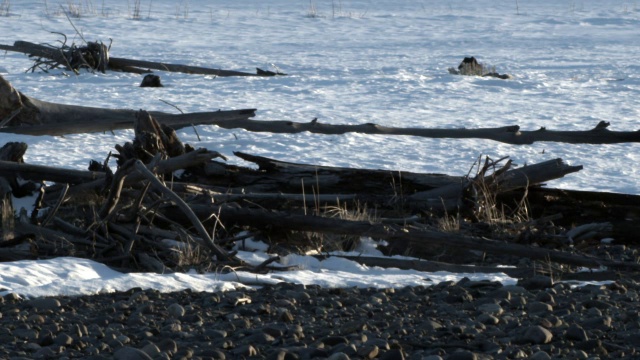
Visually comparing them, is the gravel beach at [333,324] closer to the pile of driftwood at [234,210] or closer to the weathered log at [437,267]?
the weathered log at [437,267]

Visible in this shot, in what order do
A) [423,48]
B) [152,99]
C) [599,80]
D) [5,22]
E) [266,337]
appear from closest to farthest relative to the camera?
[266,337] < [152,99] < [599,80] < [423,48] < [5,22]

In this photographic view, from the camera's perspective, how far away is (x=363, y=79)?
15.5m

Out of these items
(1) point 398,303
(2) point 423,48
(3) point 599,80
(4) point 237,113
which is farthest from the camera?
(2) point 423,48

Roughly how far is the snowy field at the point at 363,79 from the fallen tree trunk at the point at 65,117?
0.18 m

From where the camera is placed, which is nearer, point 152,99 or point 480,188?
point 480,188

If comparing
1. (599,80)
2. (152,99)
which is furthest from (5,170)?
(599,80)

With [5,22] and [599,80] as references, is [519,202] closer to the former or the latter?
[599,80]

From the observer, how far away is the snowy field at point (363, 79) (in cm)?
983

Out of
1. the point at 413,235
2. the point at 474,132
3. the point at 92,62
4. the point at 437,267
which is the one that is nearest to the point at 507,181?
the point at 413,235

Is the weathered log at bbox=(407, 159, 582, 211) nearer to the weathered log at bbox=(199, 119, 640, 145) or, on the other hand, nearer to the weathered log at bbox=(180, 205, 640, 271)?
the weathered log at bbox=(180, 205, 640, 271)

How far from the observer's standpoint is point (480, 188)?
693cm

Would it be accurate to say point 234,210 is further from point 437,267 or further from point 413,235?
point 437,267

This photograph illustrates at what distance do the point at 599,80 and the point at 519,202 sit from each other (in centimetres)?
909

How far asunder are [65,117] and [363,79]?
20.9ft
